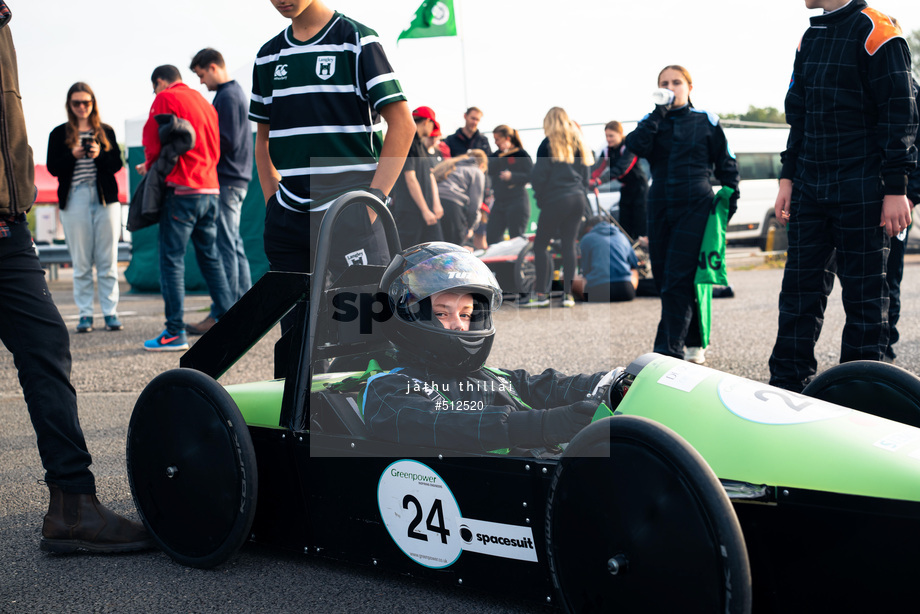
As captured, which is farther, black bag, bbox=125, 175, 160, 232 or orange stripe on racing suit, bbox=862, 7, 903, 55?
black bag, bbox=125, 175, 160, 232

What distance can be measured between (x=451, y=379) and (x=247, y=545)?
874mm

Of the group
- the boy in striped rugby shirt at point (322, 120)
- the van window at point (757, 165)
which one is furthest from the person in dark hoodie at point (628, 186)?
the van window at point (757, 165)

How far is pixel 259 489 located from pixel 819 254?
8.19 feet

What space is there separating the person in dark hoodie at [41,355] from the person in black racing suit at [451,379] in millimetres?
947

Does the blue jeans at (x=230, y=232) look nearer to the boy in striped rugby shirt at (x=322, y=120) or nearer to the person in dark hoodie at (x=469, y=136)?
the person in dark hoodie at (x=469, y=136)

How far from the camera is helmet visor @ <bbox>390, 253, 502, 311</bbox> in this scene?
2.35 metres

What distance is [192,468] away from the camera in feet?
7.88

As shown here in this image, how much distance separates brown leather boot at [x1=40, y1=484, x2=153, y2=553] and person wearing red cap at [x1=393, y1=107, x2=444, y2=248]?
4.40m

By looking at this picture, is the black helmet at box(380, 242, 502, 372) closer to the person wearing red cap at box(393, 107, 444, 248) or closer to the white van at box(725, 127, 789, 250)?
the person wearing red cap at box(393, 107, 444, 248)

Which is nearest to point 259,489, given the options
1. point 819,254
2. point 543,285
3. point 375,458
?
point 375,458

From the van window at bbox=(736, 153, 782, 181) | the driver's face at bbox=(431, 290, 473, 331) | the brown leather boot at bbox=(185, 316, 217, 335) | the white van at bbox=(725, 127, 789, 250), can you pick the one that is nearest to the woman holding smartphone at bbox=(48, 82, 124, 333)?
the brown leather boot at bbox=(185, 316, 217, 335)

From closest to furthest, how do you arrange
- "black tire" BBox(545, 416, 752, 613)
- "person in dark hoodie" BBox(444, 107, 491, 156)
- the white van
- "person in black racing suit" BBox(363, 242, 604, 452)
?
"black tire" BBox(545, 416, 752, 613) < "person in black racing suit" BBox(363, 242, 604, 452) < "person in dark hoodie" BBox(444, 107, 491, 156) < the white van

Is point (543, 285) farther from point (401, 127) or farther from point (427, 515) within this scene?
point (427, 515)

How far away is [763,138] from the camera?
1744 centimetres
